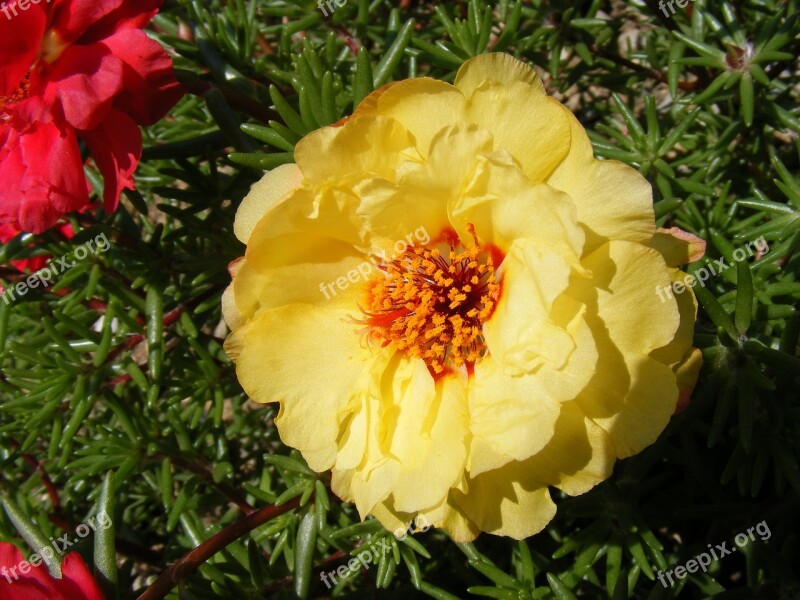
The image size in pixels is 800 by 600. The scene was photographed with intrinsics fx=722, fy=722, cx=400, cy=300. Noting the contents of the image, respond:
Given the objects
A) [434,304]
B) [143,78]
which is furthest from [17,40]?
[434,304]

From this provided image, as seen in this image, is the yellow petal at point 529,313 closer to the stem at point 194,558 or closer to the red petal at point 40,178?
the stem at point 194,558

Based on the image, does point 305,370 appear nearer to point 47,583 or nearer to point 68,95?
point 47,583

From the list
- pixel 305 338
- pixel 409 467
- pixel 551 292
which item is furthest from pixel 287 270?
pixel 551 292

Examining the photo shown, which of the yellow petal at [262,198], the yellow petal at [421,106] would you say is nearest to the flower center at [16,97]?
the yellow petal at [262,198]

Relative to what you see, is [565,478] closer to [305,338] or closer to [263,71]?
[305,338]

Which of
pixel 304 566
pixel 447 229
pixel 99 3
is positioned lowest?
pixel 304 566

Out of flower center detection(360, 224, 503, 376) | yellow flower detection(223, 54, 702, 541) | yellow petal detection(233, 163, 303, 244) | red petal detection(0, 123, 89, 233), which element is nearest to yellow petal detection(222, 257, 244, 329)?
Answer: yellow flower detection(223, 54, 702, 541)

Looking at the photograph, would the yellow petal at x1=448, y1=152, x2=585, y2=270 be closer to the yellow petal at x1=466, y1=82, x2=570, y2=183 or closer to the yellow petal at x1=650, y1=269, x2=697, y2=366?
the yellow petal at x1=466, y1=82, x2=570, y2=183
